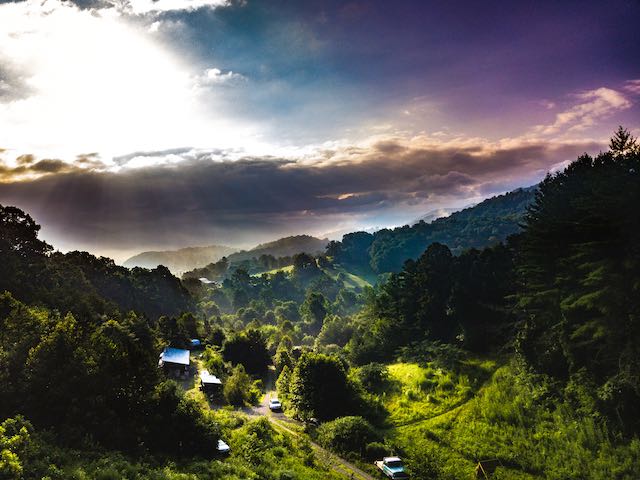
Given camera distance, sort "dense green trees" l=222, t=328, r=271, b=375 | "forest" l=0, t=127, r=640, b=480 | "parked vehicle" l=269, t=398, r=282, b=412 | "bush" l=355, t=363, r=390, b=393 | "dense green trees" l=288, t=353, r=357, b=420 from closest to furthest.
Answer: "forest" l=0, t=127, r=640, b=480 → "dense green trees" l=288, t=353, r=357, b=420 → "bush" l=355, t=363, r=390, b=393 → "parked vehicle" l=269, t=398, r=282, b=412 → "dense green trees" l=222, t=328, r=271, b=375

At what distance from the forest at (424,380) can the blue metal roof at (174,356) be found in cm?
377

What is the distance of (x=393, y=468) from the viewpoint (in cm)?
2975

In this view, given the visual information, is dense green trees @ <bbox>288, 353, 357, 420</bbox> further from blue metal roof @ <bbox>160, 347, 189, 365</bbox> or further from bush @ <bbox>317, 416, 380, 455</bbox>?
blue metal roof @ <bbox>160, 347, 189, 365</bbox>

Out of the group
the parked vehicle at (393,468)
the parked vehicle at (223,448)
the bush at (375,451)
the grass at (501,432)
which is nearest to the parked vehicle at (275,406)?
the grass at (501,432)

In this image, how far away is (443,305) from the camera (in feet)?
179

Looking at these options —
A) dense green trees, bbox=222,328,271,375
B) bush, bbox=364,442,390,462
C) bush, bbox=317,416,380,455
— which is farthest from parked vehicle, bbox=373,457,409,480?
dense green trees, bbox=222,328,271,375

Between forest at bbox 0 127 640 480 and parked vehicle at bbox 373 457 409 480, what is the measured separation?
1.17m

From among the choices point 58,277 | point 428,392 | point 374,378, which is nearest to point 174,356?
point 58,277

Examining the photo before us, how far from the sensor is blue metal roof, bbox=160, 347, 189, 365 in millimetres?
57281

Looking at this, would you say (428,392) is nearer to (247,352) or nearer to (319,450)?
(319,450)

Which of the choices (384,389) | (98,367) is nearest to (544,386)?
(384,389)

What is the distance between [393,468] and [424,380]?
49.5ft

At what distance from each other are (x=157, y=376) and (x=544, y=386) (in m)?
30.2

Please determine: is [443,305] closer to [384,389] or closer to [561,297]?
[384,389]
